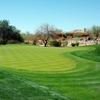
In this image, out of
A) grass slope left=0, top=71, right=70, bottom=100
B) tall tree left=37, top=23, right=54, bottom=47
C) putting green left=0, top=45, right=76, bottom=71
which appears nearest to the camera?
grass slope left=0, top=71, right=70, bottom=100

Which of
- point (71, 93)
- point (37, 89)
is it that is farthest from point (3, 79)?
point (71, 93)

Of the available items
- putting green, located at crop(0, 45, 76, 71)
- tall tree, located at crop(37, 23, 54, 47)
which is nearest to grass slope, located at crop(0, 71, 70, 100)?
putting green, located at crop(0, 45, 76, 71)

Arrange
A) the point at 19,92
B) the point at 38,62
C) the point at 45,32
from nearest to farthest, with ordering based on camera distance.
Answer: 1. the point at 19,92
2. the point at 38,62
3. the point at 45,32

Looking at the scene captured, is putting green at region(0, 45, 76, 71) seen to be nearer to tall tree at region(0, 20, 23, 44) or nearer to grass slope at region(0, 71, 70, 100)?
grass slope at region(0, 71, 70, 100)

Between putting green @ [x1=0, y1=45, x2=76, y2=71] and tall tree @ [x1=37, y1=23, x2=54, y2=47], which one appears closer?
putting green @ [x1=0, y1=45, x2=76, y2=71]

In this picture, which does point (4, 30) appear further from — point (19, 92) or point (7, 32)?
point (19, 92)

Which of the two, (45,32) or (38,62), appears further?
(45,32)

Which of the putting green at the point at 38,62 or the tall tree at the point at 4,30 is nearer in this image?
the putting green at the point at 38,62

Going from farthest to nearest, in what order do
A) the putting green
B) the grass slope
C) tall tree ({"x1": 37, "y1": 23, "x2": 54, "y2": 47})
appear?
tall tree ({"x1": 37, "y1": 23, "x2": 54, "y2": 47}) → the putting green → the grass slope

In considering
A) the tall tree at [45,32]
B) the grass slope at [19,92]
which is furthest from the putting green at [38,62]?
the tall tree at [45,32]

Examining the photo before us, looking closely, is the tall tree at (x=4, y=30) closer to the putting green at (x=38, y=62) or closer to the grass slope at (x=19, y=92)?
the putting green at (x=38, y=62)

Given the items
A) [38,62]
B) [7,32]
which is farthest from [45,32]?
[38,62]

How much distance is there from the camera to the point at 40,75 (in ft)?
32.7

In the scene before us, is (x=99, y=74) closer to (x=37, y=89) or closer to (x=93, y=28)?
(x=37, y=89)
